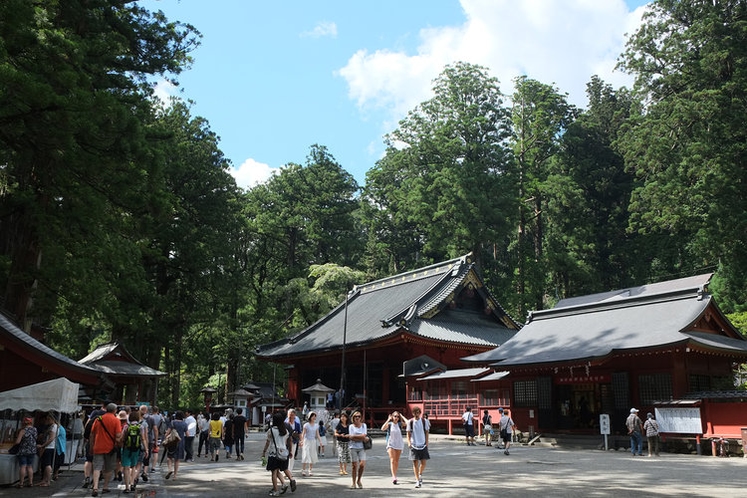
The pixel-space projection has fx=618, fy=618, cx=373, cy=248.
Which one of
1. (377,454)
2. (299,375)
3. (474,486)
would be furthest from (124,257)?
(299,375)

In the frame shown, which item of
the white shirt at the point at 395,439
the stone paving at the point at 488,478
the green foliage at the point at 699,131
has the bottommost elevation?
the stone paving at the point at 488,478

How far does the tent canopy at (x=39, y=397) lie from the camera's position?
12016 millimetres

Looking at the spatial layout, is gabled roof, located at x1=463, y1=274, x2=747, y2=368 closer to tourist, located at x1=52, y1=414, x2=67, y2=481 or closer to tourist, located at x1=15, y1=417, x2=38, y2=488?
tourist, located at x1=52, y1=414, x2=67, y2=481

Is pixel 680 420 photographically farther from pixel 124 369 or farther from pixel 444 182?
pixel 444 182

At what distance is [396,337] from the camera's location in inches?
1146

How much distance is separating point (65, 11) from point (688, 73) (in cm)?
3409

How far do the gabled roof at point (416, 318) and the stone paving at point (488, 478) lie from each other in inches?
514

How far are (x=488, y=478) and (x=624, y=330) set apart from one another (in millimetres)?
11821

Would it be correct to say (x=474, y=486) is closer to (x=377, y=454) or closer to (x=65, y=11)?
(x=377, y=454)

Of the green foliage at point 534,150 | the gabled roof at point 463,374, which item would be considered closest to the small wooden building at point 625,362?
the gabled roof at point 463,374

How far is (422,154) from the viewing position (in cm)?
5028

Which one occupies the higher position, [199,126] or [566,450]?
[199,126]

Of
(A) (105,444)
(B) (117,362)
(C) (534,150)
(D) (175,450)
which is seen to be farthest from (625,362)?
(C) (534,150)

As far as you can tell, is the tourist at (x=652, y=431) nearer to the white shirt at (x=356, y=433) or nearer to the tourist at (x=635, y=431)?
the tourist at (x=635, y=431)
